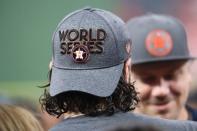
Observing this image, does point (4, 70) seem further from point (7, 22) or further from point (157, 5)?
point (157, 5)

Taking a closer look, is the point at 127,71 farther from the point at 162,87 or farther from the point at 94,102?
the point at 162,87

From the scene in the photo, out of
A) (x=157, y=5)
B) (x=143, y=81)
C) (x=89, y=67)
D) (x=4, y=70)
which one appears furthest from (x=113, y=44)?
(x=4, y=70)

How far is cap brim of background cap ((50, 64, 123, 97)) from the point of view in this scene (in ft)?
6.86

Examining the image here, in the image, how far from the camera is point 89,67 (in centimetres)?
213

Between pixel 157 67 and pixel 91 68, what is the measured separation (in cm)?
128

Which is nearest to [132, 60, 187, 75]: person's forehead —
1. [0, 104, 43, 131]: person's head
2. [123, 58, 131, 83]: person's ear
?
[0, 104, 43, 131]: person's head

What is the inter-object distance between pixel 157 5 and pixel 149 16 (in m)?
1.07

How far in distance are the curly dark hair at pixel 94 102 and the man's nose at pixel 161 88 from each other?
1178 millimetres

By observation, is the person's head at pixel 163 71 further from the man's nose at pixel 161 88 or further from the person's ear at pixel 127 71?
the person's ear at pixel 127 71

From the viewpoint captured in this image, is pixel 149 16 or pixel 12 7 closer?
pixel 149 16

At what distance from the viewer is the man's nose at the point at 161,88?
11.0 feet

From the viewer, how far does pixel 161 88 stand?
3352 millimetres

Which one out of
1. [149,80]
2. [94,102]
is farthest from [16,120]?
[149,80]

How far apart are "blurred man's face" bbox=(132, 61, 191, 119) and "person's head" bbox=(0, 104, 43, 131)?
99cm
